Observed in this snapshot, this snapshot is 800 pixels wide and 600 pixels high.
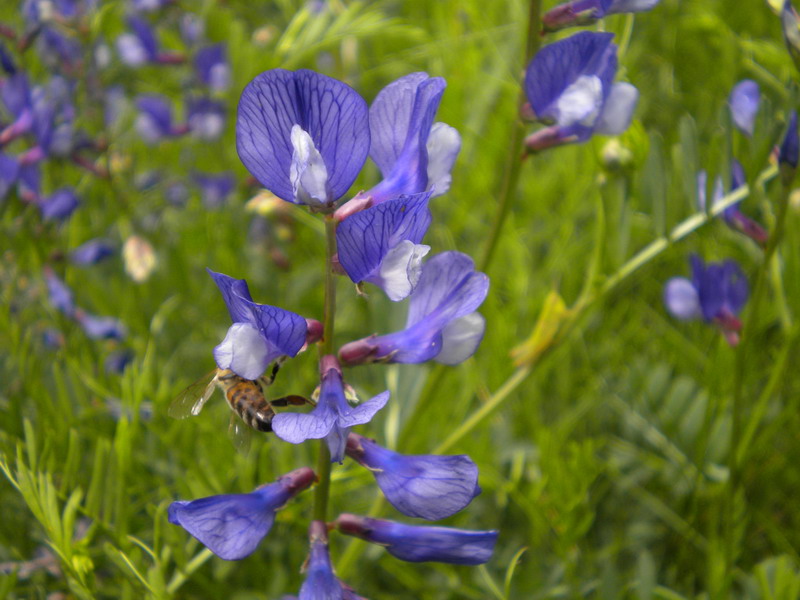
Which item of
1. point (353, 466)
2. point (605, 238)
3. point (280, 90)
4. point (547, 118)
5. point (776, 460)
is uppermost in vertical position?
point (280, 90)

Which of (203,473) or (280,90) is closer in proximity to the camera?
(280,90)

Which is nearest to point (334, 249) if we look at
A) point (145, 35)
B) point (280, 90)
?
point (280, 90)

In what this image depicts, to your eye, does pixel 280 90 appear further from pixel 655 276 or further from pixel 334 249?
pixel 655 276

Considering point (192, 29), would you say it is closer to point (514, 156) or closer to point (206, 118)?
point (206, 118)

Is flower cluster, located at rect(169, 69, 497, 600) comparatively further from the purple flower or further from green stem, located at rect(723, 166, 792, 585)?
green stem, located at rect(723, 166, 792, 585)

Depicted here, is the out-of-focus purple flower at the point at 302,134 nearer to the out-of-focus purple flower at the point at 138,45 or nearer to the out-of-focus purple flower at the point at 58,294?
the out-of-focus purple flower at the point at 58,294

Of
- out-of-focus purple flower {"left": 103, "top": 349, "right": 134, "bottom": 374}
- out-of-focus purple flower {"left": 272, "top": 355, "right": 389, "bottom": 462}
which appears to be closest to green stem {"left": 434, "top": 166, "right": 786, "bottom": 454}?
out-of-focus purple flower {"left": 272, "top": 355, "right": 389, "bottom": 462}

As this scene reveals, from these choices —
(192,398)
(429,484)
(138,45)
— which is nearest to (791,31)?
(429,484)
